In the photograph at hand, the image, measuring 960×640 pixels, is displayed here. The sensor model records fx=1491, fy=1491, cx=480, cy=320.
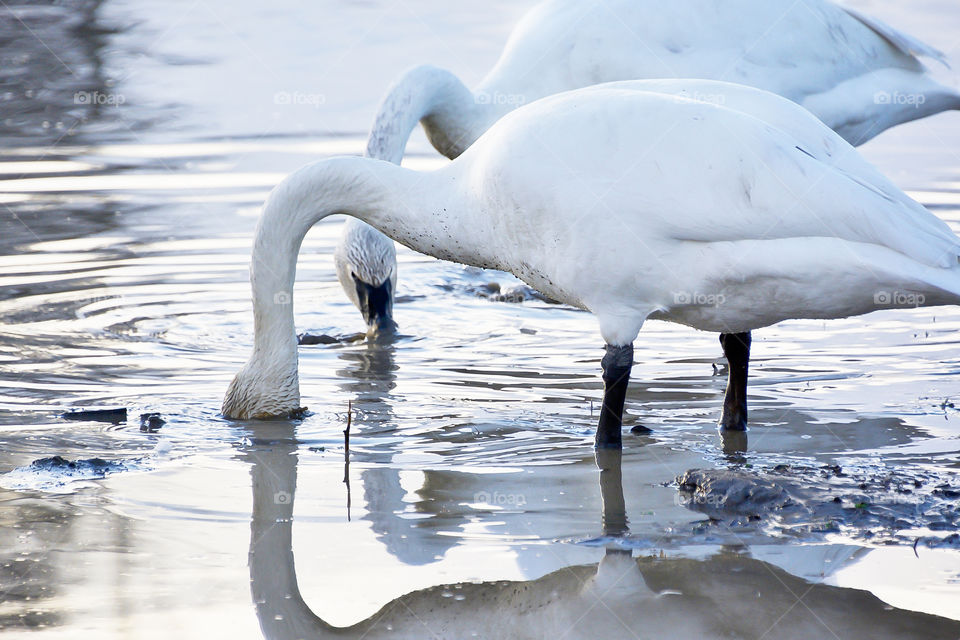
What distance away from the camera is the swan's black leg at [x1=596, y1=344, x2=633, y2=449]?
5954 millimetres

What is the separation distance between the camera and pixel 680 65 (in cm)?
876

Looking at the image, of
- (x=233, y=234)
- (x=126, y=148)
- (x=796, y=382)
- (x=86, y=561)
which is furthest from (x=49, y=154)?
(x=86, y=561)

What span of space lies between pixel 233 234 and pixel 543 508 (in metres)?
5.59

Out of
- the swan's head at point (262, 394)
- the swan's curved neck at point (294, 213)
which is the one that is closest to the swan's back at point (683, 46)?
the swan's curved neck at point (294, 213)

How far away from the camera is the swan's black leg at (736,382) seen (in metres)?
6.39

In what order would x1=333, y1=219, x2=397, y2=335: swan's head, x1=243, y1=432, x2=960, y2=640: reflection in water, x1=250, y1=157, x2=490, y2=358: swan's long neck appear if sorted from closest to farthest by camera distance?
x1=243, y1=432, x2=960, y2=640: reflection in water, x1=250, y1=157, x2=490, y2=358: swan's long neck, x1=333, y1=219, x2=397, y2=335: swan's head

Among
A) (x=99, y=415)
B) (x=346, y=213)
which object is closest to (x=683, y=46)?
(x=346, y=213)

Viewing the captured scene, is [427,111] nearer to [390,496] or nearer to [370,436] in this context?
[370,436]

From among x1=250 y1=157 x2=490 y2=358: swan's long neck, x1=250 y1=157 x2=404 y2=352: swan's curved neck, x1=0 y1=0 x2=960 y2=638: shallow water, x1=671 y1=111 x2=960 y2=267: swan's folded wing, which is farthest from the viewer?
x1=250 y1=157 x2=404 y2=352: swan's curved neck

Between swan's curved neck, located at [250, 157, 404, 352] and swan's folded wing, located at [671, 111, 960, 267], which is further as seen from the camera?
swan's curved neck, located at [250, 157, 404, 352]

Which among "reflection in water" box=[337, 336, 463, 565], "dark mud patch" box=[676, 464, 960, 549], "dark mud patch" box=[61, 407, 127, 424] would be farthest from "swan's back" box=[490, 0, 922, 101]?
"dark mud patch" box=[676, 464, 960, 549]

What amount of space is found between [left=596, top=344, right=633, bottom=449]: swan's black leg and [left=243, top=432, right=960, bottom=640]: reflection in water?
1244 millimetres

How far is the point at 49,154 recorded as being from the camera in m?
12.2

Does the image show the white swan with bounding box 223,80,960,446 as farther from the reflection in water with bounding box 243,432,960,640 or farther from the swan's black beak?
the swan's black beak
